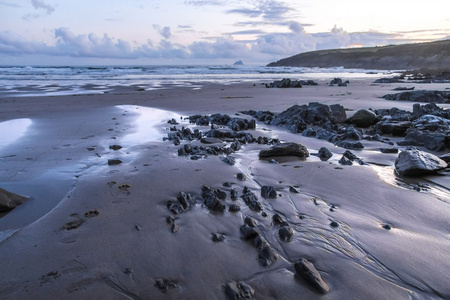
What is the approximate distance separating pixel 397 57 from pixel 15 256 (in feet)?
287

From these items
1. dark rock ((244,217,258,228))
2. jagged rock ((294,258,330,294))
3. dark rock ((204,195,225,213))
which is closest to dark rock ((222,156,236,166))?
dark rock ((204,195,225,213))

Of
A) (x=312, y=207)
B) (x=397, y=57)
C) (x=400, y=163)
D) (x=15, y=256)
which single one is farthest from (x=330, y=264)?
(x=397, y=57)

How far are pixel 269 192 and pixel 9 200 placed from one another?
237 cm

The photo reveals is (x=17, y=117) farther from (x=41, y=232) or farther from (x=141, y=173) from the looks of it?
(x=41, y=232)

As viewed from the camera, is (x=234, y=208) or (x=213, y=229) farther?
(x=234, y=208)

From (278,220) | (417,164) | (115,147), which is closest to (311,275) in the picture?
(278,220)

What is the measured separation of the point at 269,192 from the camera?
292 cm

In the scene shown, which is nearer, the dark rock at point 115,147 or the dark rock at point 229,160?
the dark rock at point 229,160

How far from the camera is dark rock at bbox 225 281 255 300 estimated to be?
5.34 ft

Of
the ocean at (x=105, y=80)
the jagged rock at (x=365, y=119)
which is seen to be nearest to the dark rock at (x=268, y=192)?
the jagged rock at (x=365, y=119)

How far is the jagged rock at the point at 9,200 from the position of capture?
262 cm

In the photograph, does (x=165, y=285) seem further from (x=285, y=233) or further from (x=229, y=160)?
(x=229, y=160)

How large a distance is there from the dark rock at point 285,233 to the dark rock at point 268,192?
649 millimetres

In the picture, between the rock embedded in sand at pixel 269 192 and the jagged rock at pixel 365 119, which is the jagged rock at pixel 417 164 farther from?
the jagged rock at pixel 365 119
